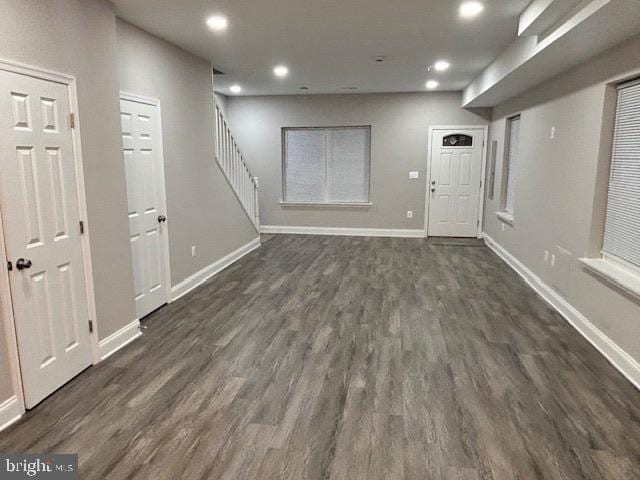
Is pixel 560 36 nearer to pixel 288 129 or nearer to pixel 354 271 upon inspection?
pixel 354 271

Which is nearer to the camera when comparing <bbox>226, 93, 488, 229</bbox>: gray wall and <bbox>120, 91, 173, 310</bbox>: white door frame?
<bbox>120, 91, 173, 310</bbox>: white door frame

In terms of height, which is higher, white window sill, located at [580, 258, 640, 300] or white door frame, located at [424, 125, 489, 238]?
white door frame, located at [424, 125, 489, 238]

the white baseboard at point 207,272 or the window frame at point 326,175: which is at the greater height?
the window frame at point 326,175

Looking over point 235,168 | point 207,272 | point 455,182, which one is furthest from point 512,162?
point 207,272

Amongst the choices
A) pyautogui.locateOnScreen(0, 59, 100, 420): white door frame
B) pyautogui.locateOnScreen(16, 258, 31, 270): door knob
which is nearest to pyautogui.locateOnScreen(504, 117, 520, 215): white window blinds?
pyautogui.locateOnScreen(0, 59, 100, 420): white door frame

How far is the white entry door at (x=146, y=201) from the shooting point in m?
3.90

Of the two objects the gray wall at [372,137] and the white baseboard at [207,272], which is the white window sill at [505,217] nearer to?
the gray wall at [372,137]

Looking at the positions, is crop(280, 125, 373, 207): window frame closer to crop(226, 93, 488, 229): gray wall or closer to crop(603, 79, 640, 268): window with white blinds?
crop(226, 93, 488, 229): gray wall

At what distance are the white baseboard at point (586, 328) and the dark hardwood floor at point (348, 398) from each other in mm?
80

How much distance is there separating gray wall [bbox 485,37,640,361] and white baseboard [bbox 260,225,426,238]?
286 centimetres

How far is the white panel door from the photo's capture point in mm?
2484

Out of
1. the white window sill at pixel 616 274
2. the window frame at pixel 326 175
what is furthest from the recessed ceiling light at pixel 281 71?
the white window sill at pixel 616 274

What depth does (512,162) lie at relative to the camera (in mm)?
6820

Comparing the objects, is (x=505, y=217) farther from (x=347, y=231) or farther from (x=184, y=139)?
(x=184, y=139)
